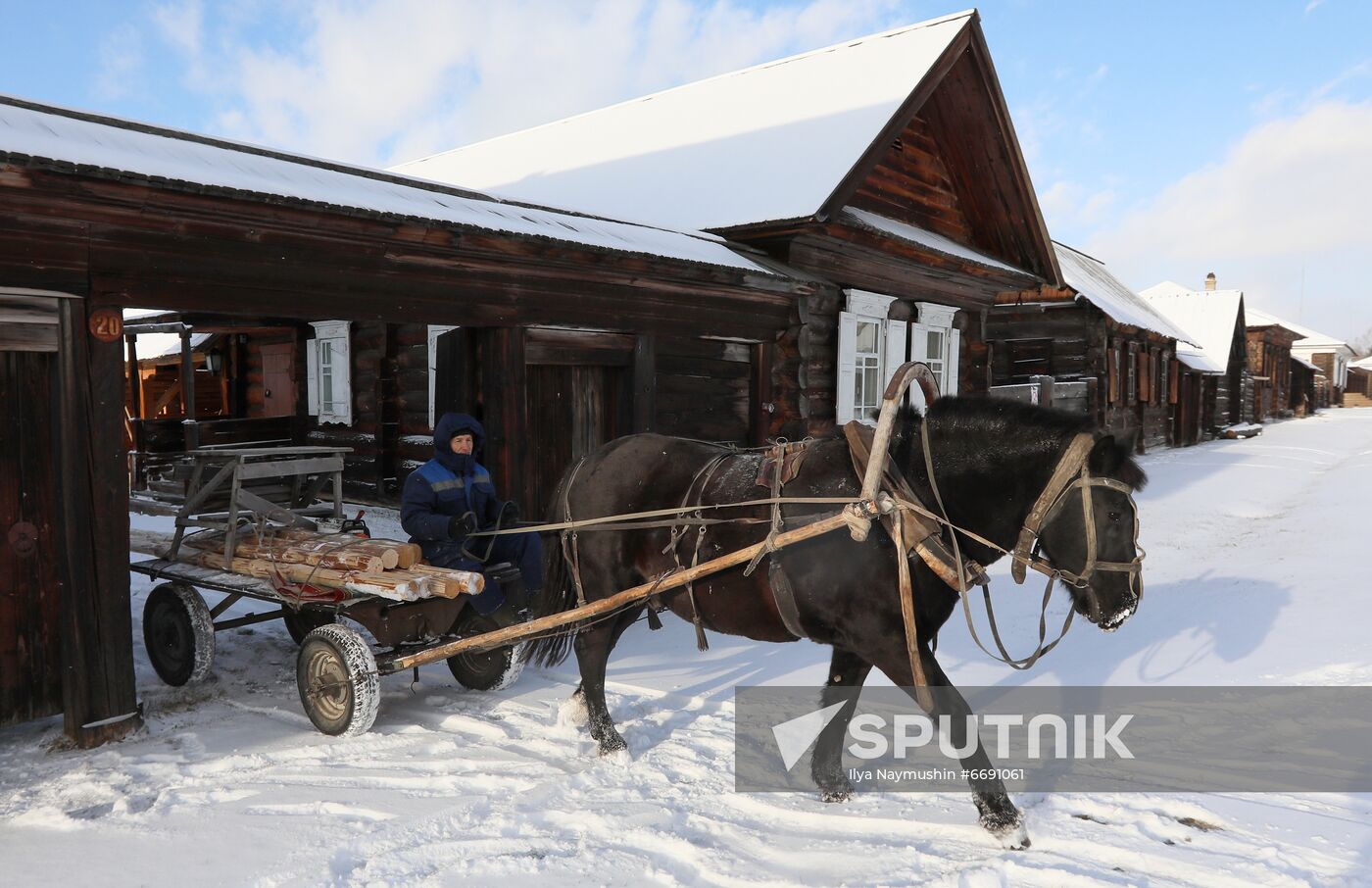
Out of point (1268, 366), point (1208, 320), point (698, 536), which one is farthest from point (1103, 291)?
point (1268, 366)

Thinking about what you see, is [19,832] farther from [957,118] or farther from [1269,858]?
[957,118]

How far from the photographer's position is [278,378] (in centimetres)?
1407

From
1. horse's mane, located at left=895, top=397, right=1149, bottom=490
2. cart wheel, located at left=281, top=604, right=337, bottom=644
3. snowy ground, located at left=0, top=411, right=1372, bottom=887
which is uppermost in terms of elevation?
horse's mane, located at left=895, top=397, right=1149, bottom=490

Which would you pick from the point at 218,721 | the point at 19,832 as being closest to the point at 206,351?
the point at 218,721

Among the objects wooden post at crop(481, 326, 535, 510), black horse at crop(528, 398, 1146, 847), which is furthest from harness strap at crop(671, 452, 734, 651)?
wooden post at crop(481, 326, 535, 510)

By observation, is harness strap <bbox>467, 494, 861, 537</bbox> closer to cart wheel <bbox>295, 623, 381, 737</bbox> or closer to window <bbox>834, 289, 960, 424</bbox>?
cart wheel <bbox>295, 623, 381, 737</bbox>

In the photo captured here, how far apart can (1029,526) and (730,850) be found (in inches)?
67.3

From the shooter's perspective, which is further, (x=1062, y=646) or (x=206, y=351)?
(x=206, y=351)

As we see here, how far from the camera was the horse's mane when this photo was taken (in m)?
3.26

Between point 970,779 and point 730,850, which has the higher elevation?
point 970,779

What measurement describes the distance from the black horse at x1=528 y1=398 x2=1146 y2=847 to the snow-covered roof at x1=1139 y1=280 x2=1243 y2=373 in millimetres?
27387

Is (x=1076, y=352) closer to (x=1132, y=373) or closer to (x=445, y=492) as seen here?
(x=1132, y=373)

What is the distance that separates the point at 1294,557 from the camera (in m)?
7.77

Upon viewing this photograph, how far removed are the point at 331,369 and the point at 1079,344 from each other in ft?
48.2
